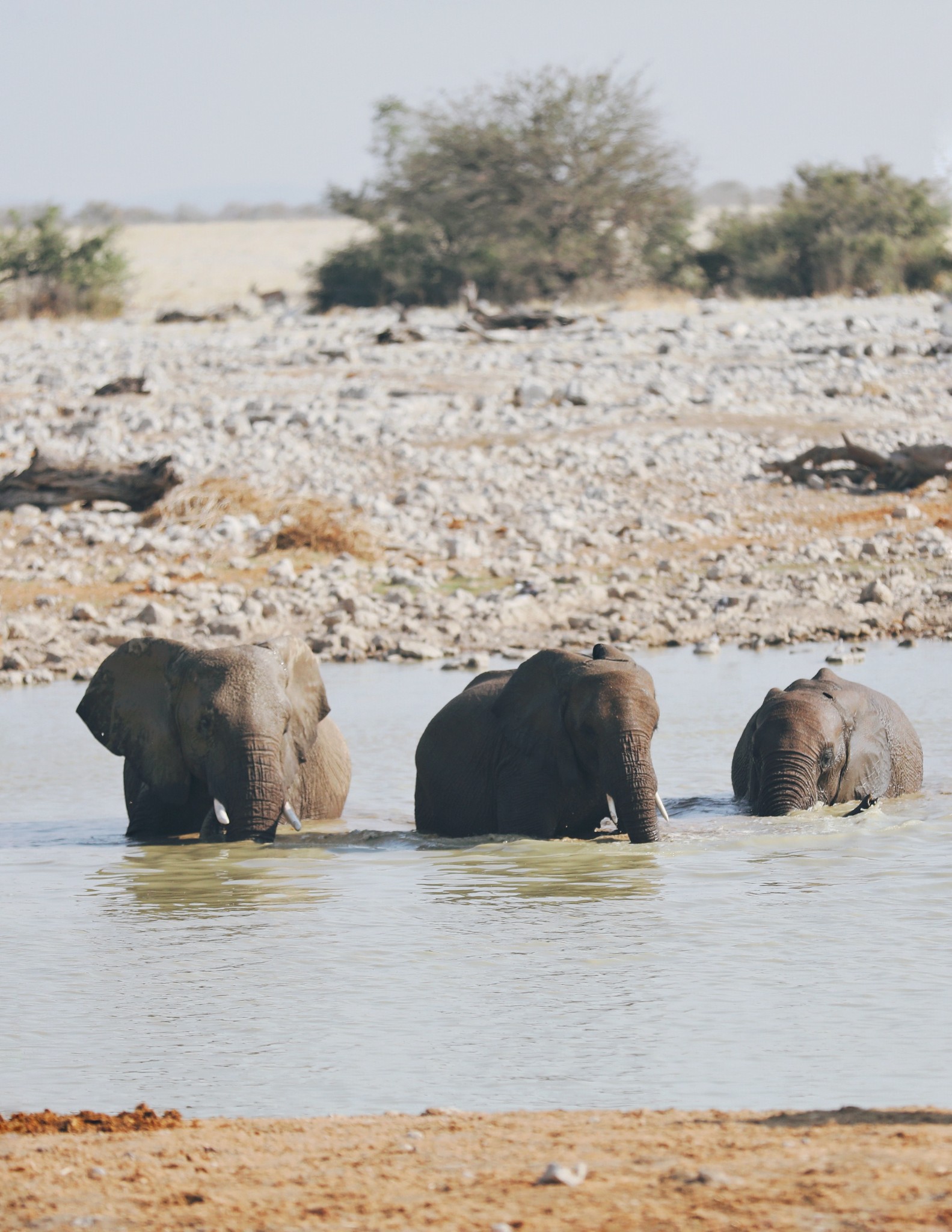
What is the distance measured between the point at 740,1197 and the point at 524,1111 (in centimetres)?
118

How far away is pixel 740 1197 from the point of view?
368 centimetres

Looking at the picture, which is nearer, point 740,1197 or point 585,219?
point 740,1197

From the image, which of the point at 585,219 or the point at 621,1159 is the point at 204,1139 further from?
the point at 585,219

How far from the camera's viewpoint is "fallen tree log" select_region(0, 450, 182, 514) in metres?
18.8

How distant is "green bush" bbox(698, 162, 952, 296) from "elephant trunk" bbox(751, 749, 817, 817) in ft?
95.3

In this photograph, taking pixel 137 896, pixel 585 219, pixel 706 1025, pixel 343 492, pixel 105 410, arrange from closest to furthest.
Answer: pixel 706 1025 < pixel 137 896 < pixel 343 492 < pixel 105 410 < pixel 585 219

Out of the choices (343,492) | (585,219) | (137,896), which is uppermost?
(585,219)

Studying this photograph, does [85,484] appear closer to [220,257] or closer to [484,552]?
[484,552]

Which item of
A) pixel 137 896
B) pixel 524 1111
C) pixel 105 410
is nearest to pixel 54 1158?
pixel 524 1111

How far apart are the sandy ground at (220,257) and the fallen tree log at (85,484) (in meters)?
23.9

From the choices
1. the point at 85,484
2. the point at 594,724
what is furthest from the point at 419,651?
the point at 594,724

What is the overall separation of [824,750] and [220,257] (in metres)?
70.2

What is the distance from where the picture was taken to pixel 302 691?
9531 millimetres

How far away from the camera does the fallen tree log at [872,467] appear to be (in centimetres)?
1934
